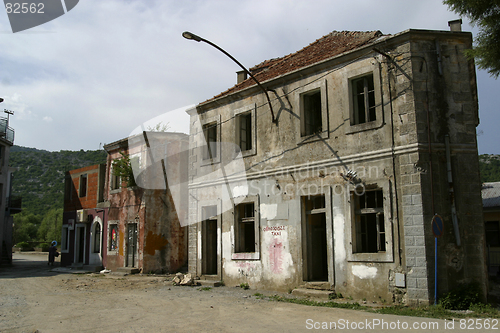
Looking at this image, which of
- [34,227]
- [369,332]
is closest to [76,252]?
[369,332]

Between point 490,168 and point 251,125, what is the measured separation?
41.1 m

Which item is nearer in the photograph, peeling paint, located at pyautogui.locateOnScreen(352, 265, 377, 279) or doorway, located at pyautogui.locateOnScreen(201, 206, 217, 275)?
peeling paint, located at pyautogui.locateOnScreen(352, 265, 377, 279)

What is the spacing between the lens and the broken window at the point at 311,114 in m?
12.1

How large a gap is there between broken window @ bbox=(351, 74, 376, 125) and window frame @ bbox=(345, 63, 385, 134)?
0.07 metres

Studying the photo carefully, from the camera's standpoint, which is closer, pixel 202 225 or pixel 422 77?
pixel 422 77

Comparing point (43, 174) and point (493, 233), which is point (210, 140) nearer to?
point (493, 233)

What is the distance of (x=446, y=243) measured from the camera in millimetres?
8961

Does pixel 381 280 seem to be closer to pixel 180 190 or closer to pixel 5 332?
pixel 5 332

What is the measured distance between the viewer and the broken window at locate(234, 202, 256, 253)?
13.5m

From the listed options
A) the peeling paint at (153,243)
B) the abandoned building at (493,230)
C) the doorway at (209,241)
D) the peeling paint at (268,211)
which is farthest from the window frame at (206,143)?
the abandoned building at (493,230)

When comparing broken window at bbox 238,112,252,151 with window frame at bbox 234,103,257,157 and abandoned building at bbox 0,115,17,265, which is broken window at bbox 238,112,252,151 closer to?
window frame at bbox 234,103,257,157

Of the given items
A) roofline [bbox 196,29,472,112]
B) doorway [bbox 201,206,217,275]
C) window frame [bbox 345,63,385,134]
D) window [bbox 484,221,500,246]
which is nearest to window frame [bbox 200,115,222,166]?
roofline [bbox 196,29,472,112]

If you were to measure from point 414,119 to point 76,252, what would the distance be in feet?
72.6

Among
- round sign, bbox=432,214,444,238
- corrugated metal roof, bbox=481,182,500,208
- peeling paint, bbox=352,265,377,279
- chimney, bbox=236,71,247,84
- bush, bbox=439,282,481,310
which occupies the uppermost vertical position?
chimney, bbox=236,71,247,84
